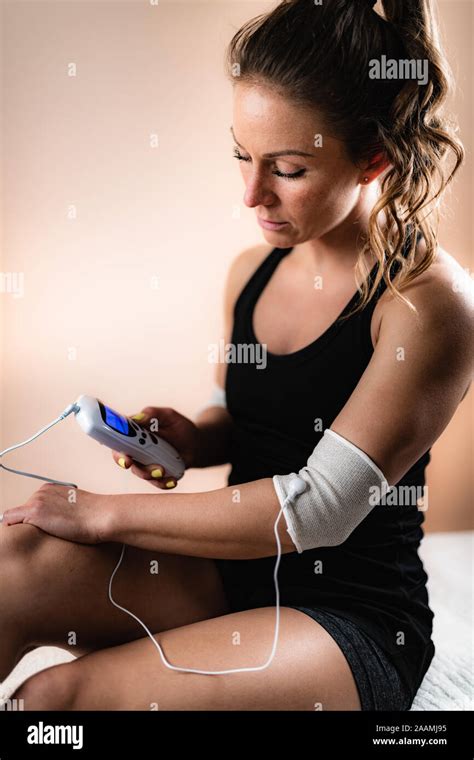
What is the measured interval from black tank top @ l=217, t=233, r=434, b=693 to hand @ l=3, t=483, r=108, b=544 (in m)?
0.25

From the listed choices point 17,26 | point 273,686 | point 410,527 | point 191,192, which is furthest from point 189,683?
point 17,26

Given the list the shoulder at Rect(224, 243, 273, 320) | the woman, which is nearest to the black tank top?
the woman

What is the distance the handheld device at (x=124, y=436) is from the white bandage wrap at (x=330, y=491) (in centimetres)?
→ 21

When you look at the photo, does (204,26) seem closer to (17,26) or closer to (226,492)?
(17,26)

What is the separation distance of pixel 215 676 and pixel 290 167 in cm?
60

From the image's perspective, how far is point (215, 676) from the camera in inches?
34.8

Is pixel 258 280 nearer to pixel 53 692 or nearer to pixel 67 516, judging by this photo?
pixel 67 516

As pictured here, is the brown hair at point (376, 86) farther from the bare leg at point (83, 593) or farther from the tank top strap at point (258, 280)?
the bare leg at point (83, 593)

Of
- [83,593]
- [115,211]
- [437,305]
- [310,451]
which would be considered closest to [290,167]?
[437,305]

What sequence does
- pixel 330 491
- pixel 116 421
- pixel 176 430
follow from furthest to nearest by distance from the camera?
1. pixel 176 430
2. pixel 116 421
3. pixel 330 491

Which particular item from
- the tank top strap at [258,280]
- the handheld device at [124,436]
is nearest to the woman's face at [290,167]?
the tank top strap at [258,280]

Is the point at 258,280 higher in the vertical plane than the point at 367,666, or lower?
higher

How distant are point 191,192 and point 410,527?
937mm
